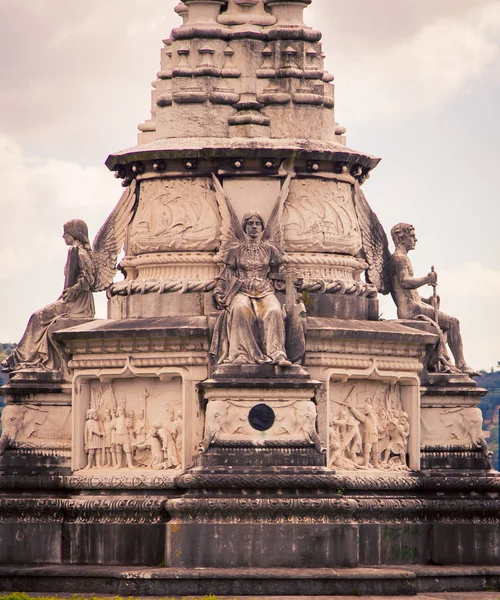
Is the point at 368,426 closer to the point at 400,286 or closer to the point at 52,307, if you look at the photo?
the point at 400,286

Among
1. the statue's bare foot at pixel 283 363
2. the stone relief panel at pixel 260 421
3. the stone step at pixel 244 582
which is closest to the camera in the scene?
the stone step at pixel 244 582

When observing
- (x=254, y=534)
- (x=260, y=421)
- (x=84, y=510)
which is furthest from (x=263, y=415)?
(x=84, y=510)

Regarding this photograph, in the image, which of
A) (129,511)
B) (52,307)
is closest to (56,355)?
(52,307)

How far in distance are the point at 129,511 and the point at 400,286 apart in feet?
23.4

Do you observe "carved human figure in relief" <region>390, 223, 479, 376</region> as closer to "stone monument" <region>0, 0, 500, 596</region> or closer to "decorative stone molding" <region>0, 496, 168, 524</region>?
"stone monument" <region>0, 0, 500, 596</region>

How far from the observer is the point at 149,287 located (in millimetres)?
44219

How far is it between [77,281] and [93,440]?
10.6 ft

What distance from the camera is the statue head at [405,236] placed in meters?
46.3

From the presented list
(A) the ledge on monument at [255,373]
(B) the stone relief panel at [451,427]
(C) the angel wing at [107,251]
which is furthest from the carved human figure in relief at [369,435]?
(C) the angel wing at [107,251]

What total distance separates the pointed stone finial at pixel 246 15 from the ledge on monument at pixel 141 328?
5.85 metres

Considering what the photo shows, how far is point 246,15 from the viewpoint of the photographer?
4538 centimetres

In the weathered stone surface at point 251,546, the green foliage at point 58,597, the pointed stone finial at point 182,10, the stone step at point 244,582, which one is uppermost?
the pointed stone finial at point 182,10

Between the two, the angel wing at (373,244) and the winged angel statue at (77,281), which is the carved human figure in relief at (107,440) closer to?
the winged angel statue at (77,281)

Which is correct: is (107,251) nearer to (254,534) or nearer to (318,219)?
(318,219)
